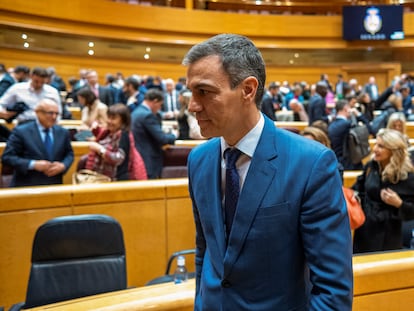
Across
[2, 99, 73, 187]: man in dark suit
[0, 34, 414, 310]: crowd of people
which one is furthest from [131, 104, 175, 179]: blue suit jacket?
[0, 34, 414, 310]: crowd of people

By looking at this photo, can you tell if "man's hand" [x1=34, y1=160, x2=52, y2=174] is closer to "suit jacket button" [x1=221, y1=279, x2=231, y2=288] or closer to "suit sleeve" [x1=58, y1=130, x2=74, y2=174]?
"suit sleeve" [x1=58, y1=130, x2=74, y2=174]

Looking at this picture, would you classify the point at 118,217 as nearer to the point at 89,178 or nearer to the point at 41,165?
the point at 89,178

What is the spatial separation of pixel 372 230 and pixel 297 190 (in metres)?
2.40

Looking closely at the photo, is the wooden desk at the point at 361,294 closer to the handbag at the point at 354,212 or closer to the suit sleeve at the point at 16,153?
the handbag at the point at 354,212

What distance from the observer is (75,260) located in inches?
94.7

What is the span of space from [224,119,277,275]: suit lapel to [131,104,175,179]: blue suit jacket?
346 centimetres

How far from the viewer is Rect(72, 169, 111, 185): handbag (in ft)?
11.8

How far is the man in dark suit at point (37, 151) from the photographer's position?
3555 millimetres

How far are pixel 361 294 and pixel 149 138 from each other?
10.3ft

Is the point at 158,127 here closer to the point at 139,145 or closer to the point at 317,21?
the point at 139,145

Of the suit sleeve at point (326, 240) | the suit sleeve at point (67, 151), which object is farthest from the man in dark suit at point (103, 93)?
the suit sleeve at point (326, 240)

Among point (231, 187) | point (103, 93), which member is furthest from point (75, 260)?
point (103, 93)

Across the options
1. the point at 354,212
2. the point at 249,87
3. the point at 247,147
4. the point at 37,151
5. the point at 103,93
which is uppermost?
the point at 103,93

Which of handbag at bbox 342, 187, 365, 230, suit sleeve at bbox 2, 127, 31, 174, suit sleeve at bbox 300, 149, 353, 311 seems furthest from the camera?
suit sleeve at bbox 2, 127, 31, 174
